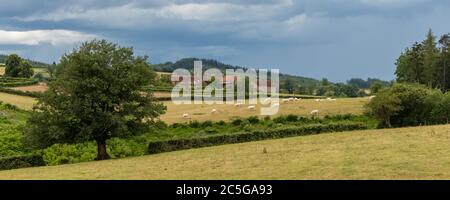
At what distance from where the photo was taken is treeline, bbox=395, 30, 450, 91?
384 feet

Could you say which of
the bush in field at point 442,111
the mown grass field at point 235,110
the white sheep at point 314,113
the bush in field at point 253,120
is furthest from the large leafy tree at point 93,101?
the bush in field at point 442,111

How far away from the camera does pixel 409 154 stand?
1265 inches

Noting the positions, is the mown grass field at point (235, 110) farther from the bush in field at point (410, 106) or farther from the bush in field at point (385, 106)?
the bush in field at point (385, 106)

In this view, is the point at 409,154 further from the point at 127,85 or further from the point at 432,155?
the point at 127,85

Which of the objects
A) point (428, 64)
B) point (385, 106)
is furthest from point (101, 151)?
point (428, 64)

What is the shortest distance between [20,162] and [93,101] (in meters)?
8.05

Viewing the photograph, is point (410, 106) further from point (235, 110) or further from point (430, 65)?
point (430, 65)

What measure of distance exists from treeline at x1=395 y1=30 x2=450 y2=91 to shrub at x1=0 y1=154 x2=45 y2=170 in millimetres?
90131

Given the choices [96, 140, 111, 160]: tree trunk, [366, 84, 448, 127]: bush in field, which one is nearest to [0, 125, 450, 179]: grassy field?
[96, 140, 111, 160]: tree trunk

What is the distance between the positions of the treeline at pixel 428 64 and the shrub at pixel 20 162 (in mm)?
90131

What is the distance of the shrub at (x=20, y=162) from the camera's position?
144 ft

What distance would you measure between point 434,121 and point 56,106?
156ft

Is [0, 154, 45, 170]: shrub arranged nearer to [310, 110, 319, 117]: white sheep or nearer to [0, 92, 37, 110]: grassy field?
[310, 110, 319, 117]: white sheep
